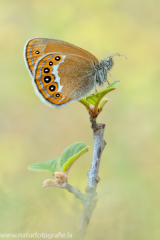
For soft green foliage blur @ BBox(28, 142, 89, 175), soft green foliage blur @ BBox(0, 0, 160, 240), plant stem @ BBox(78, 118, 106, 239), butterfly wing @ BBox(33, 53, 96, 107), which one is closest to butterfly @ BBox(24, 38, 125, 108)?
butterfly wing @ BBox(33, 53, 96, 107)

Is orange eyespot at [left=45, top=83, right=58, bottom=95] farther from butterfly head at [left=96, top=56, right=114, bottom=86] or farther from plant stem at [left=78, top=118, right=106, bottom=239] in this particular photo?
plant stem at [left=78, top=118, right=106, bottom=239]

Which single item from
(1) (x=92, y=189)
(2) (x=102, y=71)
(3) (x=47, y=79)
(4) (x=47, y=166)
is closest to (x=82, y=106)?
(2) (x=102, y=71)

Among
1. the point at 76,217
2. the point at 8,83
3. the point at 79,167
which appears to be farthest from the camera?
the point at 8,83

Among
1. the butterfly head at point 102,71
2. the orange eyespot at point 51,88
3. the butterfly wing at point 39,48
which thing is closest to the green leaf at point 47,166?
the orange eyespot at point 51,88

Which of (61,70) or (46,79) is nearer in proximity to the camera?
(46,79)

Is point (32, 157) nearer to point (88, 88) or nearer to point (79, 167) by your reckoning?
point (79, 167)

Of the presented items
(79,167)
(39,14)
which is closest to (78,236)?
(79,167)

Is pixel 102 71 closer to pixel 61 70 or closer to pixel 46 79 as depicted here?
pixel 61 70
